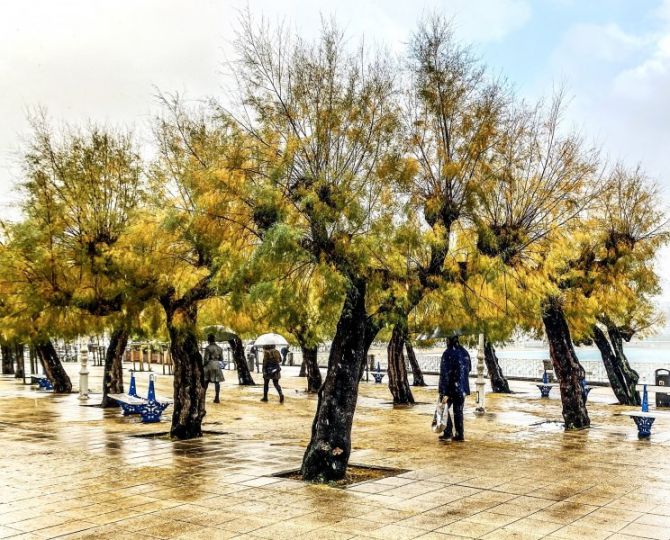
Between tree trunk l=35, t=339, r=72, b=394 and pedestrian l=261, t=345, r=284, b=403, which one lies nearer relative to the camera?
pedestrian l=261, t=345, r=284, b=403

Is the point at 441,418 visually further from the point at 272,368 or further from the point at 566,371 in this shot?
the point at 272,368

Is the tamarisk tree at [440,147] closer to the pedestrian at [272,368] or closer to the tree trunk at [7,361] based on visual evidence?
the pedestrian at [272,368]

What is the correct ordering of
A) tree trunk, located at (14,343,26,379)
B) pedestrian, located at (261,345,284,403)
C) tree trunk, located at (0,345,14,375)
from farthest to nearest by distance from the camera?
1. tree trunk, located at (0,345,14,375)
2. tree trunk, located at (14,343,26,379)
3. pedestrian, located at (261,345,284,403)

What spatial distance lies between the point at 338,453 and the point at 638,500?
3.80 metres

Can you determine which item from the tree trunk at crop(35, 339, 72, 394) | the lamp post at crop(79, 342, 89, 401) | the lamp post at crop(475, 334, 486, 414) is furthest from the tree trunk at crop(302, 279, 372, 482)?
the tree trunk at crop(35, 339, 72, 394)

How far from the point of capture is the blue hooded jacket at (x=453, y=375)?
14.6 metres

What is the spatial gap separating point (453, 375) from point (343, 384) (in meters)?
4.17

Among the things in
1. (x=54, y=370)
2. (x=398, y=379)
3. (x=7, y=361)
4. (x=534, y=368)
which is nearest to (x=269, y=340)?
Result: (x=398, y=379)

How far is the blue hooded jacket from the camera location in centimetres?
1455

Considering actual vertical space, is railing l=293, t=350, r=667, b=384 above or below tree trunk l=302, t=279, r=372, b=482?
below

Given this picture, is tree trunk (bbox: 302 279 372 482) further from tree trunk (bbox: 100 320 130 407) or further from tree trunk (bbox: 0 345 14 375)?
tree trunk (bbox: 0 345 14 375)

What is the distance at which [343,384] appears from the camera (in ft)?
36.0

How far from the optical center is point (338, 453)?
10648mm

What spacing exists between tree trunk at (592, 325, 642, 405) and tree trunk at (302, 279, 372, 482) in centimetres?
1398
